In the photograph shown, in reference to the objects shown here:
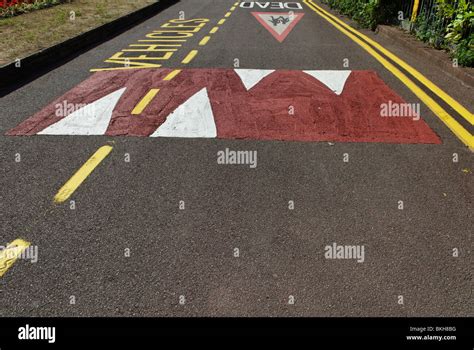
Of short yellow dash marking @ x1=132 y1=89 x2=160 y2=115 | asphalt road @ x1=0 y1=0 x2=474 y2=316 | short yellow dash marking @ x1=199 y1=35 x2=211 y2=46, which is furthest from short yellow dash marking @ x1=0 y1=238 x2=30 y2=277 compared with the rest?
short yellow dash marking @ x1=199 y1=35 x2=211 y2=46

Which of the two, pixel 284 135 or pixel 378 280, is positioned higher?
pixel 284 135

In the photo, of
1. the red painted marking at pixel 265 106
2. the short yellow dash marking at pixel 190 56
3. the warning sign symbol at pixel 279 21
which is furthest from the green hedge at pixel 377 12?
the short yellow dash marking at pixel 190 56

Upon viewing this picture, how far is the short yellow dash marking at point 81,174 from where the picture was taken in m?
3.54

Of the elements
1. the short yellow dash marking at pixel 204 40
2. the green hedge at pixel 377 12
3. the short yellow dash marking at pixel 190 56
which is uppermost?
the green hedge at pixel 377 12

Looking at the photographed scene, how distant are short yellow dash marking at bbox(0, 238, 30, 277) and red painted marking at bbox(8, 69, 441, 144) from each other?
2.14 m

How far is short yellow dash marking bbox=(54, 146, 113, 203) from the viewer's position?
3541mm

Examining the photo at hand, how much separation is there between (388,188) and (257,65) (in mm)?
4797

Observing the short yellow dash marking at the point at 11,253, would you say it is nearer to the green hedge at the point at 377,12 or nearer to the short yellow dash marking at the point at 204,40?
the short yellow dash marking at the point at 204,40

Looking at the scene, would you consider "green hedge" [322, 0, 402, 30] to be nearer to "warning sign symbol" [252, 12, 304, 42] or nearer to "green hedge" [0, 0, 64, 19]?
"warning sign symbol" [252, 12, 304, 42]

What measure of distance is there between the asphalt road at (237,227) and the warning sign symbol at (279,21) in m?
7.25

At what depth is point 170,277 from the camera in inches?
104
